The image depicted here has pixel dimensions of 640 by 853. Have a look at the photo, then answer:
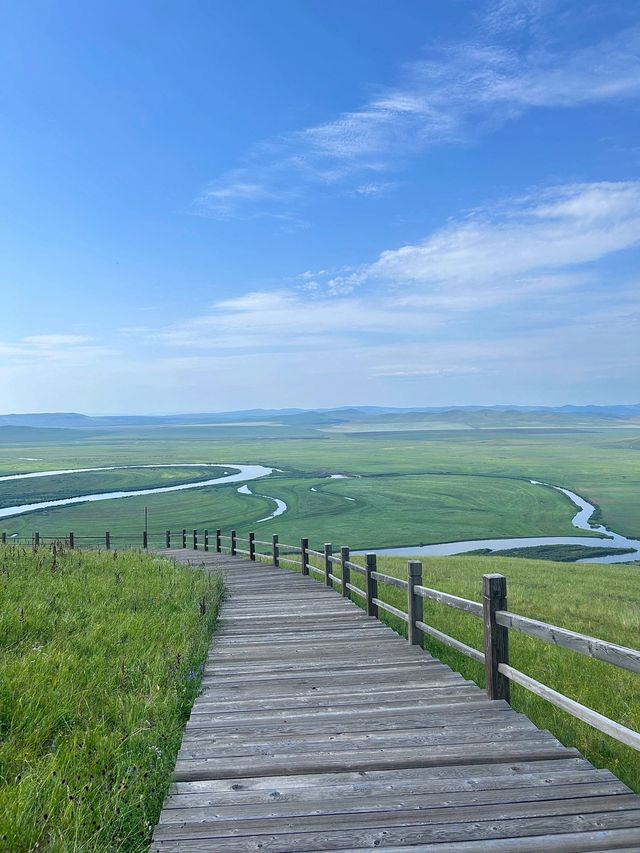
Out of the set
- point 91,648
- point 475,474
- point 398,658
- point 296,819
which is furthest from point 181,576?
point 475,474

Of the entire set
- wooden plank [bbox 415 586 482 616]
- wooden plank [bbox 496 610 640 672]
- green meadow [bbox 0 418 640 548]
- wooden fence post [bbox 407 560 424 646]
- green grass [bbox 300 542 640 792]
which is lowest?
green meadow [bbox 0 418 640 548]

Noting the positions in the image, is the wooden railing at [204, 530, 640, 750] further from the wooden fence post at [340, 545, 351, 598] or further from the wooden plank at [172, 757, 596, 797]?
the wooden fence post at [340, 545, 351, 598]

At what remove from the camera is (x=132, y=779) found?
172 inches

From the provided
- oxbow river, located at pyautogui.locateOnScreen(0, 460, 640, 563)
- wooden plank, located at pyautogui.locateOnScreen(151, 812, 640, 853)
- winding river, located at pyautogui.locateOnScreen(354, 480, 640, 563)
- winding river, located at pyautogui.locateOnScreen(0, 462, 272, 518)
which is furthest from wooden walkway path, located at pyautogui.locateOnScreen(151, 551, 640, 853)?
winding river, located at pyautogui.locateOnScreen(0, 462, 272, 518)

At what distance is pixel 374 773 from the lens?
4.61m

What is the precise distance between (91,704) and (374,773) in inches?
115

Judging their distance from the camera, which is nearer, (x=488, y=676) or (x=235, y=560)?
(x=488, y=676)

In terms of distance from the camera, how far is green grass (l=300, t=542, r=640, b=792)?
235 inches

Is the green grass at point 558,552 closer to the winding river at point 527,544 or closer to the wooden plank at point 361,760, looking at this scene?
the winding river at point 527,544

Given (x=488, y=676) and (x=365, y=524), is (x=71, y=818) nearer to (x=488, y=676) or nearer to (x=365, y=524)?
(x=488, y=676)

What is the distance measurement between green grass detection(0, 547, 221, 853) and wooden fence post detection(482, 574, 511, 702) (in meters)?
3.13

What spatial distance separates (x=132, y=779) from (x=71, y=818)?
551mm

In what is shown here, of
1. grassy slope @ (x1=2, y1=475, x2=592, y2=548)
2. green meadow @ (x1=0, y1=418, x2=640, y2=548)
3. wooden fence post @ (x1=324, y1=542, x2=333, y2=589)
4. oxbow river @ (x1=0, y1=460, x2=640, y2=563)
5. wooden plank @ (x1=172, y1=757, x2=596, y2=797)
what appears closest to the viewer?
wooden plank @ (x1=172, y1=757, x2=596, y2=797)

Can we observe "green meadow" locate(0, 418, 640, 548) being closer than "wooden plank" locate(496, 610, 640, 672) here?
No
